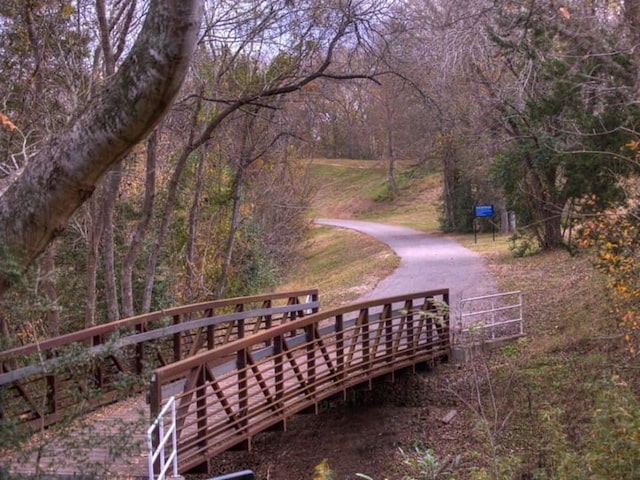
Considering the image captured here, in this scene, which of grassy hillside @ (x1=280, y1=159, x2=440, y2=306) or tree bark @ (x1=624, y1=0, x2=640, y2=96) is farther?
grassy hillside @ (x1=280, y1=159, x2=440, y2=306)

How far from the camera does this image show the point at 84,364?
19.5ft

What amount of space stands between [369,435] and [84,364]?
6.89 meters

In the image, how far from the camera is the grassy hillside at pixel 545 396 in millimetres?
6707

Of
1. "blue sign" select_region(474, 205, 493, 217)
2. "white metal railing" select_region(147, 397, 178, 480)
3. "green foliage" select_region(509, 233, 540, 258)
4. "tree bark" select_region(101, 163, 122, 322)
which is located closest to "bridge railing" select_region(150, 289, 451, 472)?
"white metal railing" select_region(147, 397, 178, 480)

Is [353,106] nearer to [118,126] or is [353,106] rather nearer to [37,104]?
[37,104]

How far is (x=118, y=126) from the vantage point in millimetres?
5062

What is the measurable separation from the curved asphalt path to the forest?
133 inches

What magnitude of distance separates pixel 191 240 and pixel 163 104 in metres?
13.3

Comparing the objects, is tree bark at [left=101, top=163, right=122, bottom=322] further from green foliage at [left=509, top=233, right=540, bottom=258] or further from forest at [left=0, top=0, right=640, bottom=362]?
green foliage at [left=509, top=233, right=540, bottom=258]

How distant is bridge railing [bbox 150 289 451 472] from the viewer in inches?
300

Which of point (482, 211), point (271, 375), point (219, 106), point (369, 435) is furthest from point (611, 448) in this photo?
point (482, 211)

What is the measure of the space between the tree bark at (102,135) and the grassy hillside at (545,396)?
336 cm

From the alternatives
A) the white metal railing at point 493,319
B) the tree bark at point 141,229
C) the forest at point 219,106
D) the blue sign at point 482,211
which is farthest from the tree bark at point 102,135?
the blue sign at point 482,211

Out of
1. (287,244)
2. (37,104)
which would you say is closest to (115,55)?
(37,104)
